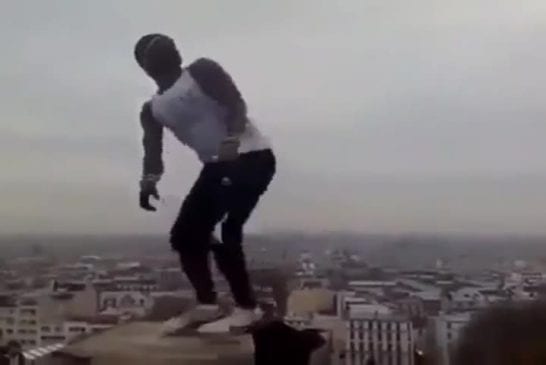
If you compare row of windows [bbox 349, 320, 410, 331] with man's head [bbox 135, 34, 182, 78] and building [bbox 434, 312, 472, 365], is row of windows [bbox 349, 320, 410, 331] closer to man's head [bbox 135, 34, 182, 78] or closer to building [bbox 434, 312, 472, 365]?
building [bbox 434, 312, 472, 365]

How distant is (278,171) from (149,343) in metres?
0.38

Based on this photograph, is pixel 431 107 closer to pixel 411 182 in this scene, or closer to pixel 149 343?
pixel 411 182

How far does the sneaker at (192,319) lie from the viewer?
1.74 m

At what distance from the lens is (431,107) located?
177cm

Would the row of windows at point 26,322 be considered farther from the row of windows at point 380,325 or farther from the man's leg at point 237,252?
the row of windows at point 380,325

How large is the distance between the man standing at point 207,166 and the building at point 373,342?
18 cm

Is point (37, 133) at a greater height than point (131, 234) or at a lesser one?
greater

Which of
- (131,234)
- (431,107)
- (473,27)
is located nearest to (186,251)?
(131,234)

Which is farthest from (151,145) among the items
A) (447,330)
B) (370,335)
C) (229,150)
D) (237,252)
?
(447,330)

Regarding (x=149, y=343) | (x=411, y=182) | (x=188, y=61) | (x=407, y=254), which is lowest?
(x=149, y=343)

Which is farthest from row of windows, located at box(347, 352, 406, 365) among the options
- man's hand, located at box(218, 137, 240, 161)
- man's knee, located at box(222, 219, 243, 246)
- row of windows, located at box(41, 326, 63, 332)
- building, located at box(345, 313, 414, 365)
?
row of windows, located at box(41, 326, 63, 332)

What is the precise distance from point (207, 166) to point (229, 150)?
0.05m

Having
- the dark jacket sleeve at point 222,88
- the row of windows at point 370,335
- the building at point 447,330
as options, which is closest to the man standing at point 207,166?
the dark jacket sleeve at point 222,88

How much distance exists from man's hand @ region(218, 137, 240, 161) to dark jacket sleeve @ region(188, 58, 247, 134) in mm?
17
